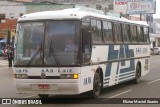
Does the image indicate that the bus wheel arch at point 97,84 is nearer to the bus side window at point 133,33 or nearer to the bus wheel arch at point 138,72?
the bus side window at point 133,33

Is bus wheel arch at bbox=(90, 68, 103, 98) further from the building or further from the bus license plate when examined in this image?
the building

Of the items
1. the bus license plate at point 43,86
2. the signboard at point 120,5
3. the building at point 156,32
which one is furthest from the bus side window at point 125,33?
the building at point 156,32

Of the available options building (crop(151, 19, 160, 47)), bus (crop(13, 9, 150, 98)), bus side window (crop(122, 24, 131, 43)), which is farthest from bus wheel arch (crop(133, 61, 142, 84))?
building (crop(151, 19, 160, 47))

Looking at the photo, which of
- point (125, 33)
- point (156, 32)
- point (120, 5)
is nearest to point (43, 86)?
point (125, 33)

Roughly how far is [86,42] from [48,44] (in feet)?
3.81

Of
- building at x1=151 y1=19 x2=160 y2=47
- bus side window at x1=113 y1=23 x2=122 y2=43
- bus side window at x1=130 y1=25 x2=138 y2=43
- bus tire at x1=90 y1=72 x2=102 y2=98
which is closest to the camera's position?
bus tire at x1=90 y1=72 x2=102 y2=98

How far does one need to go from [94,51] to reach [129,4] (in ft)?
169

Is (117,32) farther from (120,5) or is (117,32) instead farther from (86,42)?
(120,5)

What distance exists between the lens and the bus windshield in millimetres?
12484

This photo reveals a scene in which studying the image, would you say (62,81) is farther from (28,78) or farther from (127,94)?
(127,94)

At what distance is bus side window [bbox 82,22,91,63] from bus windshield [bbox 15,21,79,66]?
0.28 metres

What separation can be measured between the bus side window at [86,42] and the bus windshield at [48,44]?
0.28 metres

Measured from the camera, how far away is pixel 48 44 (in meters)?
12.7

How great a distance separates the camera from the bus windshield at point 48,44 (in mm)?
12484
